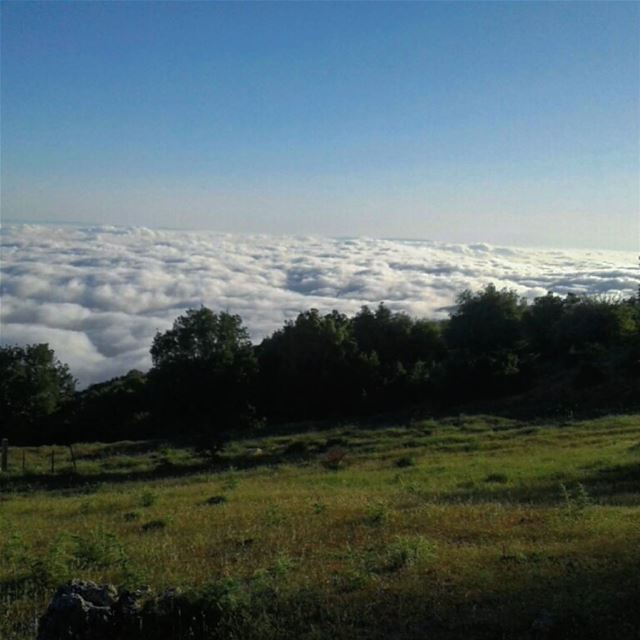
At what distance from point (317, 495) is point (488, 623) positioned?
447 inches

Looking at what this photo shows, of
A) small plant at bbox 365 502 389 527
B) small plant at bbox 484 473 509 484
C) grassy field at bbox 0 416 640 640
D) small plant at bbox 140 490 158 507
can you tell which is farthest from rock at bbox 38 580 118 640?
small plant at bbox 484 473 509 484

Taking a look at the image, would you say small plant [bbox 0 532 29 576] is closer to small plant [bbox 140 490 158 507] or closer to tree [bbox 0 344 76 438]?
small plant [bbox 140 490 158 507]

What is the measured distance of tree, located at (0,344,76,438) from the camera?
2222 inches

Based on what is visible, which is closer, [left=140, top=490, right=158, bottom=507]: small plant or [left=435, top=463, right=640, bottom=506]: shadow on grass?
[left=435, top=463, right=640, bottom=506]: shadow on grass

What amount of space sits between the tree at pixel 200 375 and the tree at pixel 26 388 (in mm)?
9254

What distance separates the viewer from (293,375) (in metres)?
55.8

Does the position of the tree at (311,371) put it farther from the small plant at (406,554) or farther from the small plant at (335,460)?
the small plant at (406,554)

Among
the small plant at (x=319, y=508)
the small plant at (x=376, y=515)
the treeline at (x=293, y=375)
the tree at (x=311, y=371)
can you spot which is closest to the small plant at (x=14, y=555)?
the small plant at (x=319, y=508)

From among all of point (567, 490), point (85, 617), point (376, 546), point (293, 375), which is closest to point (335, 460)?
point (567, 490)

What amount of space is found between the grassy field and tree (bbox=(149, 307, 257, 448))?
26.5 metres

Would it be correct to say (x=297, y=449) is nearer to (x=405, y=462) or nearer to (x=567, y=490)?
(x=405, y=462)

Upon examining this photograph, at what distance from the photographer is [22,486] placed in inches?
1168

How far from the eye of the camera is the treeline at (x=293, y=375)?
51219mm

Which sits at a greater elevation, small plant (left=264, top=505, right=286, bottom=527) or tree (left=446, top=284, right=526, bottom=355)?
tree (left=446, top=284, right=526, bottom=355)
